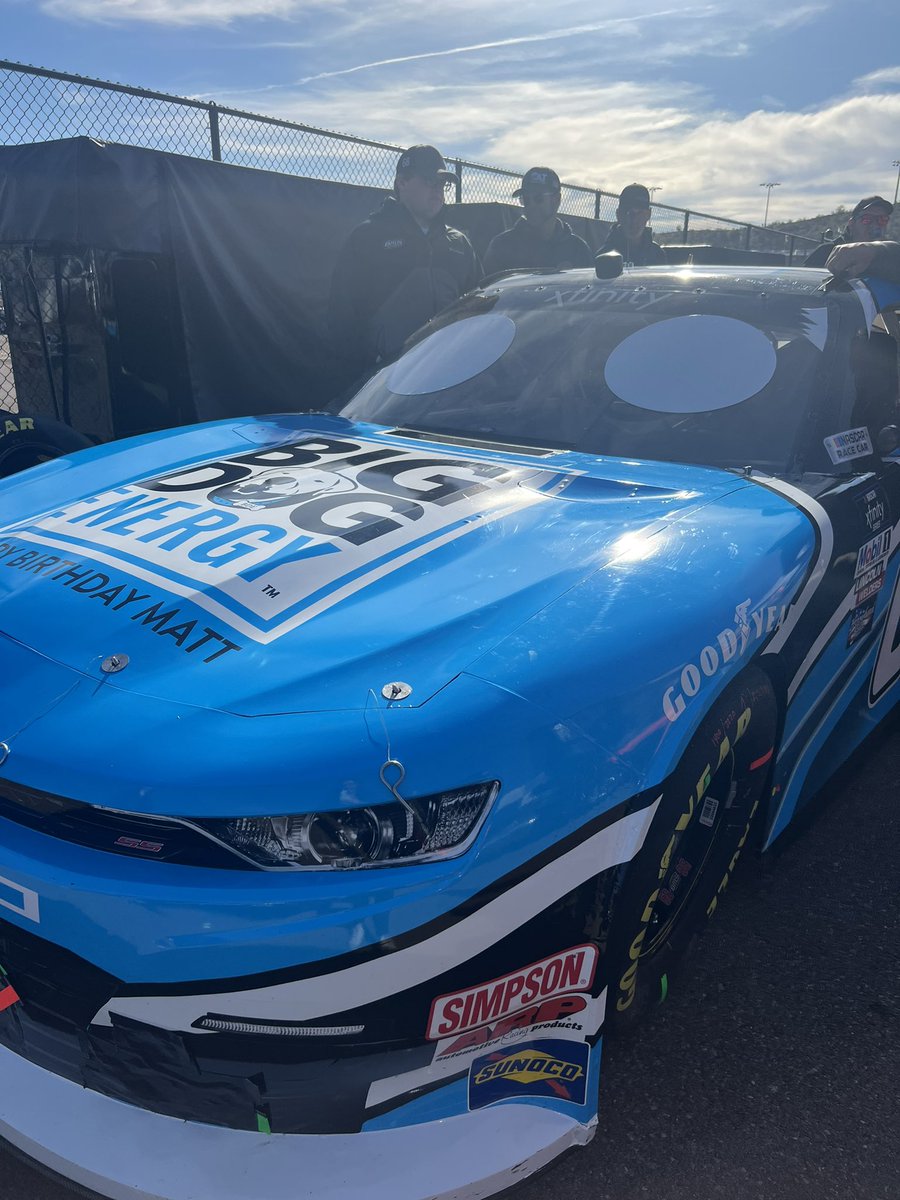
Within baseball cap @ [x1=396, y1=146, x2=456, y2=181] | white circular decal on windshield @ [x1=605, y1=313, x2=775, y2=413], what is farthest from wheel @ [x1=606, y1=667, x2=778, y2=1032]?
baseball cap @ [x1=396, y1=146, x2=456, y2=181]

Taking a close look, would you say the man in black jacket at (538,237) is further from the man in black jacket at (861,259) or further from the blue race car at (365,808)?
the blue race car at (365,808)

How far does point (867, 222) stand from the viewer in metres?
4.45

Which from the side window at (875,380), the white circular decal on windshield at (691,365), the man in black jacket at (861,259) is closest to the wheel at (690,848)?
the white circular decal on windshield at (691,365)

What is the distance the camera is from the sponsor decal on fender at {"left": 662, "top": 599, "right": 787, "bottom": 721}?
5.08 feet

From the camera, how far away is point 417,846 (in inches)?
51.5

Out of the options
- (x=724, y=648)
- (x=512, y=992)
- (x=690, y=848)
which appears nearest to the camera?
(x=512, y=992)

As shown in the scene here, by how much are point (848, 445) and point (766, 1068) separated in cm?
156

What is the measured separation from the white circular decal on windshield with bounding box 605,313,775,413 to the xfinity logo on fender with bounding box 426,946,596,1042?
1588 mm

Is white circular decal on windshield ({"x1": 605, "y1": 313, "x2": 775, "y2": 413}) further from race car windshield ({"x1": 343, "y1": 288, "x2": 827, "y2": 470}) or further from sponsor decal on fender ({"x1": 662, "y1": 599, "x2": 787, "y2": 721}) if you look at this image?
sponsor decal on fender ({"x1": 662, "y1": 599, "x2": 787, "y2": 721})

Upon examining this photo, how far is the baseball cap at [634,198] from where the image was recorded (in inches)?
225

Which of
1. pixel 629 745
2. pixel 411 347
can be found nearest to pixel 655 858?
pixel 629 745

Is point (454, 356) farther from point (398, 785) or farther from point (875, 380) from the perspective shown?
point (398, 785)

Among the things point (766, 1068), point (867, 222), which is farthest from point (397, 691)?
point (867, 222)

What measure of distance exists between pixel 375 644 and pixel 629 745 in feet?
1.47
